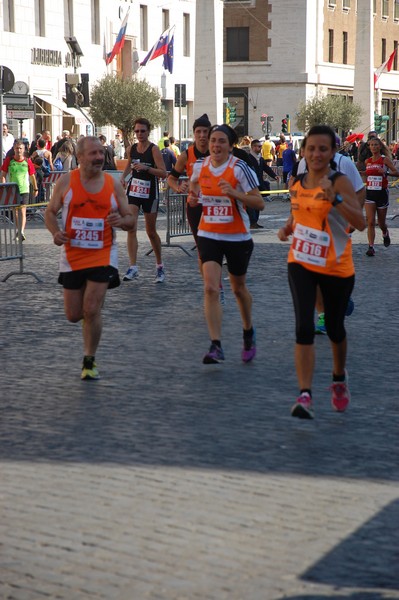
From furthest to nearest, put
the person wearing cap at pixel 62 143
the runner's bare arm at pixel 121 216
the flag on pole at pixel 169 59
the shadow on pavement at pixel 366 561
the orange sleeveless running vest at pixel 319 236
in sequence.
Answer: the flag on pole at pixel 169 59
the person wearing cap at pixel 62 143
the runner's bare arm at pixel 121 216
the orange sleeveless running vest at pixel 319 236
the shadow on pavement at pixel 366 561

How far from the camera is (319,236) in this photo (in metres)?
7.35

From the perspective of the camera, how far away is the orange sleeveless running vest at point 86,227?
874 cm

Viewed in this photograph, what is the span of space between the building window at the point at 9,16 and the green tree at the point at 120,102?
442 cm

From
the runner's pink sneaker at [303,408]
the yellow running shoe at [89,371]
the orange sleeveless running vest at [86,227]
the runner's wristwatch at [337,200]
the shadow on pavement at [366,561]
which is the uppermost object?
the runner's wristwatch at [337,200]

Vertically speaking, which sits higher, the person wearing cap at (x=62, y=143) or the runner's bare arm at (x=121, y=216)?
the runner's bare arm at (x=121, y=216)

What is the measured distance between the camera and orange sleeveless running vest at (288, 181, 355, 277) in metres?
7.34

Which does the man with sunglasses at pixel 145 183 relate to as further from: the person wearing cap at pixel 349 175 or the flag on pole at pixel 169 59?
the flag on pole at pixel 169 59

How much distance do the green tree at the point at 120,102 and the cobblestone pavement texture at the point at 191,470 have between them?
3703cm

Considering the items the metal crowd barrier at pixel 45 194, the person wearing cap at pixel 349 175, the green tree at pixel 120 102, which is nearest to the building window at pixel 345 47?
the green tree at pixel 120 102

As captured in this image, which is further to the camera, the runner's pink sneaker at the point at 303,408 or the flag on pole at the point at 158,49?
the flag on pole at the point at 158,49

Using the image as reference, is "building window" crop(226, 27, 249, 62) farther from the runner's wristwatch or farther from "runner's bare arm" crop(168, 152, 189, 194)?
the runner's wristwatch

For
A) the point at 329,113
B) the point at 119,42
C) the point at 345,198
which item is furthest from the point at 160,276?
the point at 329,113

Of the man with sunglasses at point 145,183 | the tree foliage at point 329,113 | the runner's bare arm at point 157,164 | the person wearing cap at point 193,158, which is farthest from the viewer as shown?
the tree foliage at point 329,113

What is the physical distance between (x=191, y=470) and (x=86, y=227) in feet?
9.64
